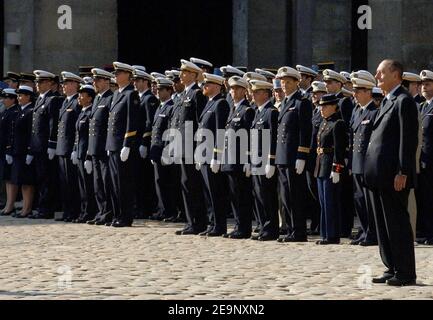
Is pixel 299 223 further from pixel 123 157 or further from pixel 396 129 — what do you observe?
pixel 396 129

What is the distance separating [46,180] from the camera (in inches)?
767

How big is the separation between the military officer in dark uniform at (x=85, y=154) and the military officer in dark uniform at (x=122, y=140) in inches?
26.1

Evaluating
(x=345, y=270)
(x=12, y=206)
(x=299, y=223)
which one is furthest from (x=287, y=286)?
(x=12, y=206)

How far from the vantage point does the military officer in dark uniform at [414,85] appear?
16547 mm

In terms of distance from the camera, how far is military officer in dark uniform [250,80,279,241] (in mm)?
16141

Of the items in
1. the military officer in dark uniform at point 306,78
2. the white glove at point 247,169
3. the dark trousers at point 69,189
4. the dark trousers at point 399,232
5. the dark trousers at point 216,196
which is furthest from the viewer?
the dark trousers at point 69,189

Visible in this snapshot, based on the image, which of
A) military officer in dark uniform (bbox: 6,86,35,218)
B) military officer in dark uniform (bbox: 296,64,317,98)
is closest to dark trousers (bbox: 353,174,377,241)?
military officer in dark uniform (bbox: 296,64,317,98)

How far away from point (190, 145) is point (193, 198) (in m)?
0.69

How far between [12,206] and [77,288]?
29.5 feet

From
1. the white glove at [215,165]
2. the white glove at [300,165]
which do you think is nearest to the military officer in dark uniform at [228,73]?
the white glove at [215,165]

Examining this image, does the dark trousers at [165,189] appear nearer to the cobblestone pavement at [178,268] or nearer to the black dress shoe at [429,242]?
the cobblestone pavement at [178,268]

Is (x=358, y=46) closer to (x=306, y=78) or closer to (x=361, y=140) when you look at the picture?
(x=306, y=78)

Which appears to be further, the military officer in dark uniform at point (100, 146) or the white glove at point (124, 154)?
the military officer in dark uniform at point (100, 146)

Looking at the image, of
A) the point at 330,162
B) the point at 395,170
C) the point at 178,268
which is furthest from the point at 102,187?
the point at 395,170
